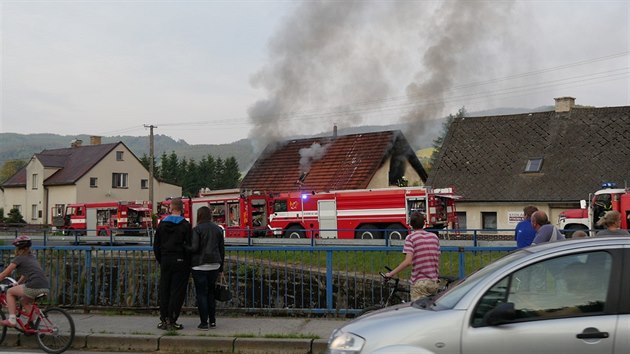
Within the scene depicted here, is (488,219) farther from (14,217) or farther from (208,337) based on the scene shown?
(14,217)

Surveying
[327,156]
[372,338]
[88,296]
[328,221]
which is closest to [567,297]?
[372,338]

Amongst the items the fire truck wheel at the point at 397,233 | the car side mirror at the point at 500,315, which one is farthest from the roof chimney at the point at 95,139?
the car side mirror at the point at 500,315

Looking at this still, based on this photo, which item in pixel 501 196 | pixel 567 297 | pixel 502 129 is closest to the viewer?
pixel 567 297

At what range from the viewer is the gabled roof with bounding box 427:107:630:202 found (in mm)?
32312

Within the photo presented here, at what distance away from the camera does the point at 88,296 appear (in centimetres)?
1096

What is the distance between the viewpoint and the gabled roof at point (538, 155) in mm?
32312

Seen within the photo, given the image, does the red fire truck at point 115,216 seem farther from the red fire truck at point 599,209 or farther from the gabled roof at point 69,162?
the red fire truck at point 599,209

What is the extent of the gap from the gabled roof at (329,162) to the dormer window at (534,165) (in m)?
10.5

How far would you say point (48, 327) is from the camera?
8.36m

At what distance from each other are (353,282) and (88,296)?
467cm

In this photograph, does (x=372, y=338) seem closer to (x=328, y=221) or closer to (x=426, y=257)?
(x=426, y=257)

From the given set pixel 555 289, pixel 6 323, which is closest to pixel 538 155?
pixel 6 323

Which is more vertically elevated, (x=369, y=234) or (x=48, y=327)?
(x=369, y=234)

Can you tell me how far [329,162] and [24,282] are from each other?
35765 mm
